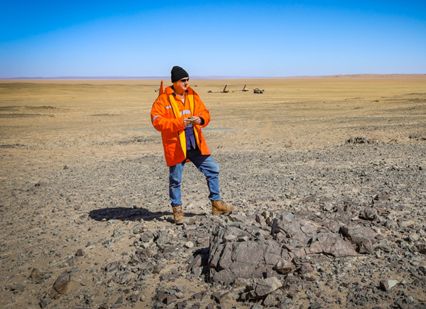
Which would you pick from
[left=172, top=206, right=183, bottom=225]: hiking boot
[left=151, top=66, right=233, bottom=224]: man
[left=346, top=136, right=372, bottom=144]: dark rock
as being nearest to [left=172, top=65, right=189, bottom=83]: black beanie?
[left=151, top=66, right=233, bottom=224]: man

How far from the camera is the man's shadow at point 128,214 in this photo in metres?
5.73

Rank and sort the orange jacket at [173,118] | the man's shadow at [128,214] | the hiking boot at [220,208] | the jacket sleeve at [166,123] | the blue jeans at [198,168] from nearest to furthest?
the jacket sleeve at [166,123], the orange jacket at [173,118], the blue jeans at [198,168], the hiking boot at [220,208], the man's shadow at [128,214]

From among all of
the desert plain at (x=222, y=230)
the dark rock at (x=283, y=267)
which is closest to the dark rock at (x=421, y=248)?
the desert plain at (x=222, y=230)

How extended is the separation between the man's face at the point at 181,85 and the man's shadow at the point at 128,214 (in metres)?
1.89

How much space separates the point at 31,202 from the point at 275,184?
446cm

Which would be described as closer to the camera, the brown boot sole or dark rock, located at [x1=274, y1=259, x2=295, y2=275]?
dark rock, located at [x1=274, y1=259, x2=295, y2=275]

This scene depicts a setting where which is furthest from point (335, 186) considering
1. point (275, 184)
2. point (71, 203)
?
point (71, 203)

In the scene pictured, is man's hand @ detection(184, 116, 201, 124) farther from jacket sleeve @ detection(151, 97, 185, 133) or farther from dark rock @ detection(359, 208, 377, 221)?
dark rock @ detection(359, 208, 377, 221)

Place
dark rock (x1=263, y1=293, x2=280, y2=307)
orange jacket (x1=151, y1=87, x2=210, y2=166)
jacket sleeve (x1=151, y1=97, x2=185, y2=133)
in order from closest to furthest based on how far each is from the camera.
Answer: dark rock (x1=263, y1=293, x2=280, y2=307)
jacket sleeve (x1=151, y1=97, x2=185, y2=133)
orange jacket (x1=151, y1=87, x2=210, y2=166)

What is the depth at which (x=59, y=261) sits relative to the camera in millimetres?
4480

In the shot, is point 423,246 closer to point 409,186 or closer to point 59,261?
point 409,186

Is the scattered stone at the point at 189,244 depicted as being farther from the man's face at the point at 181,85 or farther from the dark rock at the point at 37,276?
the man's face at the point at 181,85

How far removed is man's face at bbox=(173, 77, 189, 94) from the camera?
193 inches

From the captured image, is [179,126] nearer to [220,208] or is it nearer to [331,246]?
[220,208]
